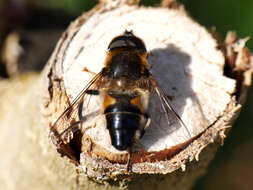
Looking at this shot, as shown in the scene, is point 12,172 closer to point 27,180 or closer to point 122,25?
point 27,180

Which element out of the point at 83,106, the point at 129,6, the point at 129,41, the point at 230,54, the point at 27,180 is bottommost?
the point at 27,180

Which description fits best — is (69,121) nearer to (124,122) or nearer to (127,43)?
(124,122)

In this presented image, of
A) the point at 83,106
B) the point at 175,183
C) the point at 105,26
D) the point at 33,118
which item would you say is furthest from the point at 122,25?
→ the point at 175,183

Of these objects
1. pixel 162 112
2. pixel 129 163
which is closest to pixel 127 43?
pixel 162 112

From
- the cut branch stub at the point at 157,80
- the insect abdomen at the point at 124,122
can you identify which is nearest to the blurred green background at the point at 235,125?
the cut branch stub at the point at 157,80

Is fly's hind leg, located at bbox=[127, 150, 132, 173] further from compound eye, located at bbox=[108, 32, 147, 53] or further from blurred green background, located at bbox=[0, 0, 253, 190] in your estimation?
blurred green background, located at bbox=[0, 0, 253, 190]

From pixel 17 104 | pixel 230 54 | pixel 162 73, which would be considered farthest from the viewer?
pixel 17 104

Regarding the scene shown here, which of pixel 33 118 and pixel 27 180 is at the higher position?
pixel 33 118

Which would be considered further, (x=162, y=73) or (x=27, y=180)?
(x=27, y=180)
